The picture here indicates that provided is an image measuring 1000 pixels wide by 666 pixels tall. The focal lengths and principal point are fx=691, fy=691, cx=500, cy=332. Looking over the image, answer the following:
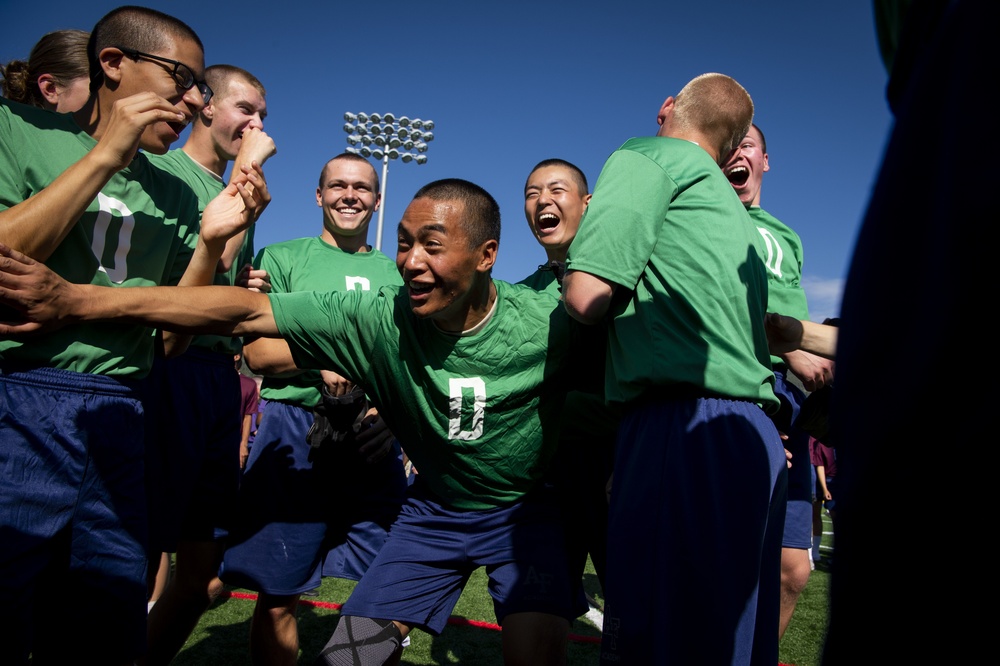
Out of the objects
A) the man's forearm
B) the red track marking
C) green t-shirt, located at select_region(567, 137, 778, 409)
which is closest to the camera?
green t-shirt, located at select_region(567, 137, 778, 409)

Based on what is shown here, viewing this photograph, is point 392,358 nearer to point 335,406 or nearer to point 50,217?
point 335,406

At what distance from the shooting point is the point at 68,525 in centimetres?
229

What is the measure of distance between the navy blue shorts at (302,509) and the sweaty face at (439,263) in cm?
117

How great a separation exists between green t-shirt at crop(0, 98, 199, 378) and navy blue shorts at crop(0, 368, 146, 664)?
0.09 m

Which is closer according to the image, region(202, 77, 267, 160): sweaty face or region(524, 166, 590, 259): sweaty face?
region(202, 77, 267, 160): sweaty face

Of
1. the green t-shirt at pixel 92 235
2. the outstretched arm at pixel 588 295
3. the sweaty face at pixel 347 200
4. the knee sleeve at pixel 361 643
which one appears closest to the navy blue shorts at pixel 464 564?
the knee sleeve at pixel 361 643

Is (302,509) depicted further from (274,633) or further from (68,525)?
(68,525)

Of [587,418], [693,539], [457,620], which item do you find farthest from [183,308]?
[457,620]

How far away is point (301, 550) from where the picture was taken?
12.0 ft

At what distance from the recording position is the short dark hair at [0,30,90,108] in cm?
297

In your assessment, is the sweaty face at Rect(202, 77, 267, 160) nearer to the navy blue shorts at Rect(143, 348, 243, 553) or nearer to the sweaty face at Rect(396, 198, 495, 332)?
the navy blue shorts at Rect(143, 348, 243, 553)

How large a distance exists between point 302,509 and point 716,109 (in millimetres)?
2827

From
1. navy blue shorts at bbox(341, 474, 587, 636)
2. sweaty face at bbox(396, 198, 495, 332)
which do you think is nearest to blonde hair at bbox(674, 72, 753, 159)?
sweaty face at bbox(396, 198, 495, 332)

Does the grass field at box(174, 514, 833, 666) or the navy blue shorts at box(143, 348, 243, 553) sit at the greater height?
the navy blue shorts at box(143, 348, 243, 553)
